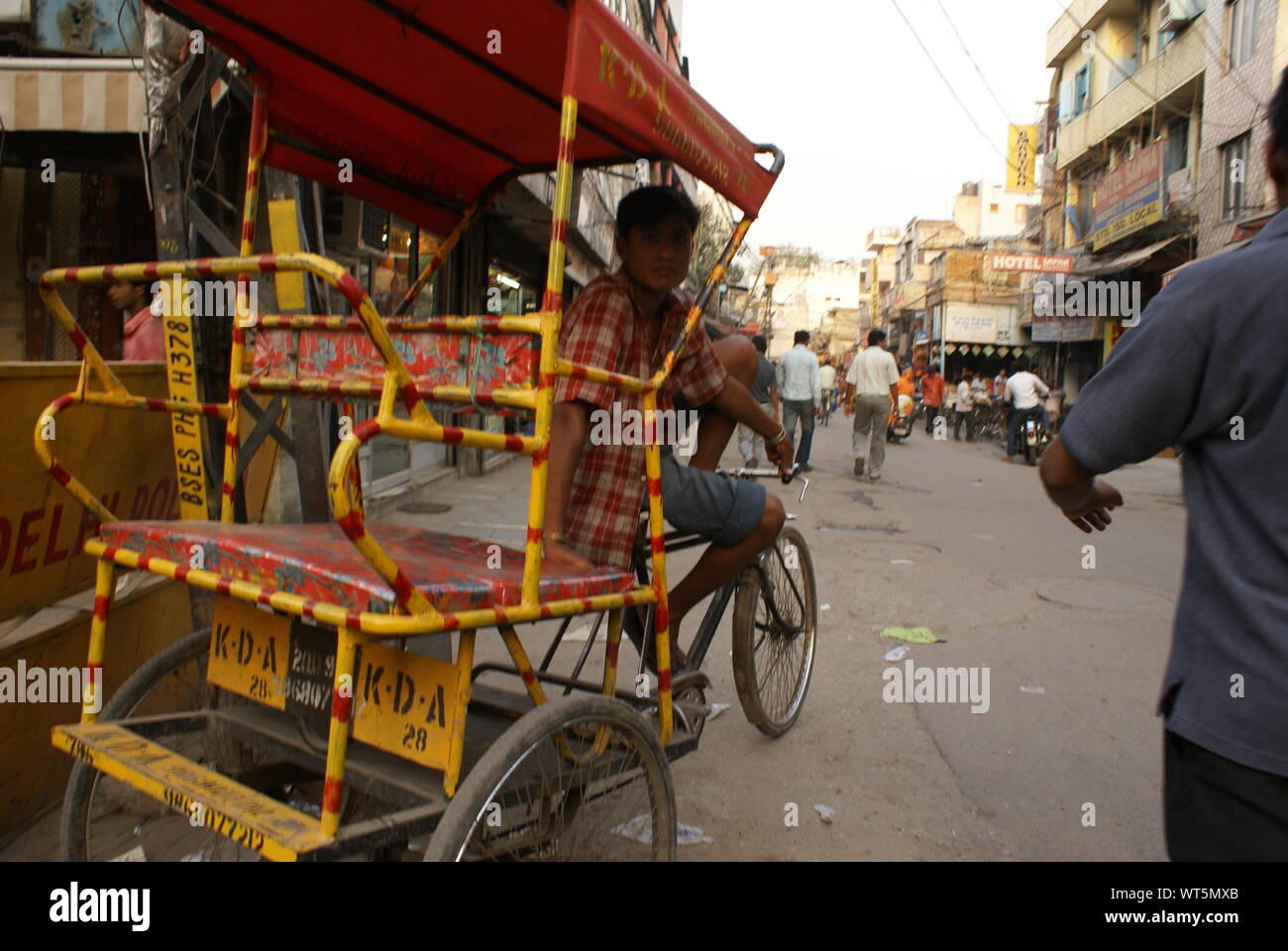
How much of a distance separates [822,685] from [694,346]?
2097 millimetres

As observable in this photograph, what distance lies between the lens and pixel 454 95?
2.68 meters

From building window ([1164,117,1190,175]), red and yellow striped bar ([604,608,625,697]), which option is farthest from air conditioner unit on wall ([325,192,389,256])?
building window ([1164,117,1190,175])

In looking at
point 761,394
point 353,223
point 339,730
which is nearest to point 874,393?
point 761,394

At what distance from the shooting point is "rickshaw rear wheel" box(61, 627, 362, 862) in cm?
219

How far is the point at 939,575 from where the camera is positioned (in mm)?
6805

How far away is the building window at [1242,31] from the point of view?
16.5 metres

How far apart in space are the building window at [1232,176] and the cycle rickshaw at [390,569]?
58.3 feet

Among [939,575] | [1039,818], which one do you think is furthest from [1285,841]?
[939,575]

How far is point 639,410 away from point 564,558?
438 millimetres

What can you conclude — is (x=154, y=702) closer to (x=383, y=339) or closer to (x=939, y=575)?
(x=383, y=339)

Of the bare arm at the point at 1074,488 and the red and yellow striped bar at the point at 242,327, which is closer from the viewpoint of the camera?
→ the bare arm at the point at 1074,488

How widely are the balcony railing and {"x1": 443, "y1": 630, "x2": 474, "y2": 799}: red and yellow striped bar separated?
21.9 m

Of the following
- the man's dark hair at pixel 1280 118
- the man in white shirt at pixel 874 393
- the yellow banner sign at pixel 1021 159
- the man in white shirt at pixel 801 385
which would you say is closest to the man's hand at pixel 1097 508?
the man's dark hair at pixel 1280 118

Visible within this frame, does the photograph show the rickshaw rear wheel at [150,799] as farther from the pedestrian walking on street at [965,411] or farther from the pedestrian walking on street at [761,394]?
the pedestrian walking on street at [965,411]
